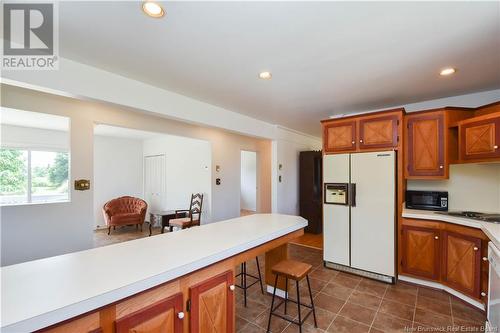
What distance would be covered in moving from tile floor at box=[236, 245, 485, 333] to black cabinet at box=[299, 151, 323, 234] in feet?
7.92

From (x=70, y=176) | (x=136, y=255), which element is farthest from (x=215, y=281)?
(x=70, y=176)

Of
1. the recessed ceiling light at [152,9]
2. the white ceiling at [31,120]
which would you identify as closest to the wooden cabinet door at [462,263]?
the recessed ceiling light at [152,9]

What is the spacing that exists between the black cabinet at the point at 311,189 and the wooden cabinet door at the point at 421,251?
252cm

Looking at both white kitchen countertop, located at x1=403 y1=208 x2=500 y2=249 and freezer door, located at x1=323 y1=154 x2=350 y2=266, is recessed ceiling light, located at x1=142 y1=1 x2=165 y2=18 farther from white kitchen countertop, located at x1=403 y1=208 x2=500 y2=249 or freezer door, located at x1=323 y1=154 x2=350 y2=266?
white kitchen countertop, located at x1=403 y1=208 x2=500 y2=249

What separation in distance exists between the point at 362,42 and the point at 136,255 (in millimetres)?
2275

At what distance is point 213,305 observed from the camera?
150 cm

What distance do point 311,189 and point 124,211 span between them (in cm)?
493

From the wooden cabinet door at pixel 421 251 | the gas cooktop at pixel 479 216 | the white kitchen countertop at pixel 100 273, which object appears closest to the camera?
the white kitchen countertop at pixel 100 273

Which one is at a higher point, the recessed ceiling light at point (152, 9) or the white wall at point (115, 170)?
the recessed ceiling light at point (152, 9)

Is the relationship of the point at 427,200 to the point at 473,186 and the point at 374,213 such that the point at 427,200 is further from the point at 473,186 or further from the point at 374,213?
the point at 374,213

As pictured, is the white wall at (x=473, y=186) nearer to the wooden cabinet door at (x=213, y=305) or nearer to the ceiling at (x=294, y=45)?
the ceiling at (x=294, y=45)

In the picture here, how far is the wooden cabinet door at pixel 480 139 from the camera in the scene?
7.72 ft

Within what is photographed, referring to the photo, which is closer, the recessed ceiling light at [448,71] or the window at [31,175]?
the recessed ceiling light at [448,71]

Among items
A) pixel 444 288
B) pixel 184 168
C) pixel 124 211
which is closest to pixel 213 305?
pixel 444 288
